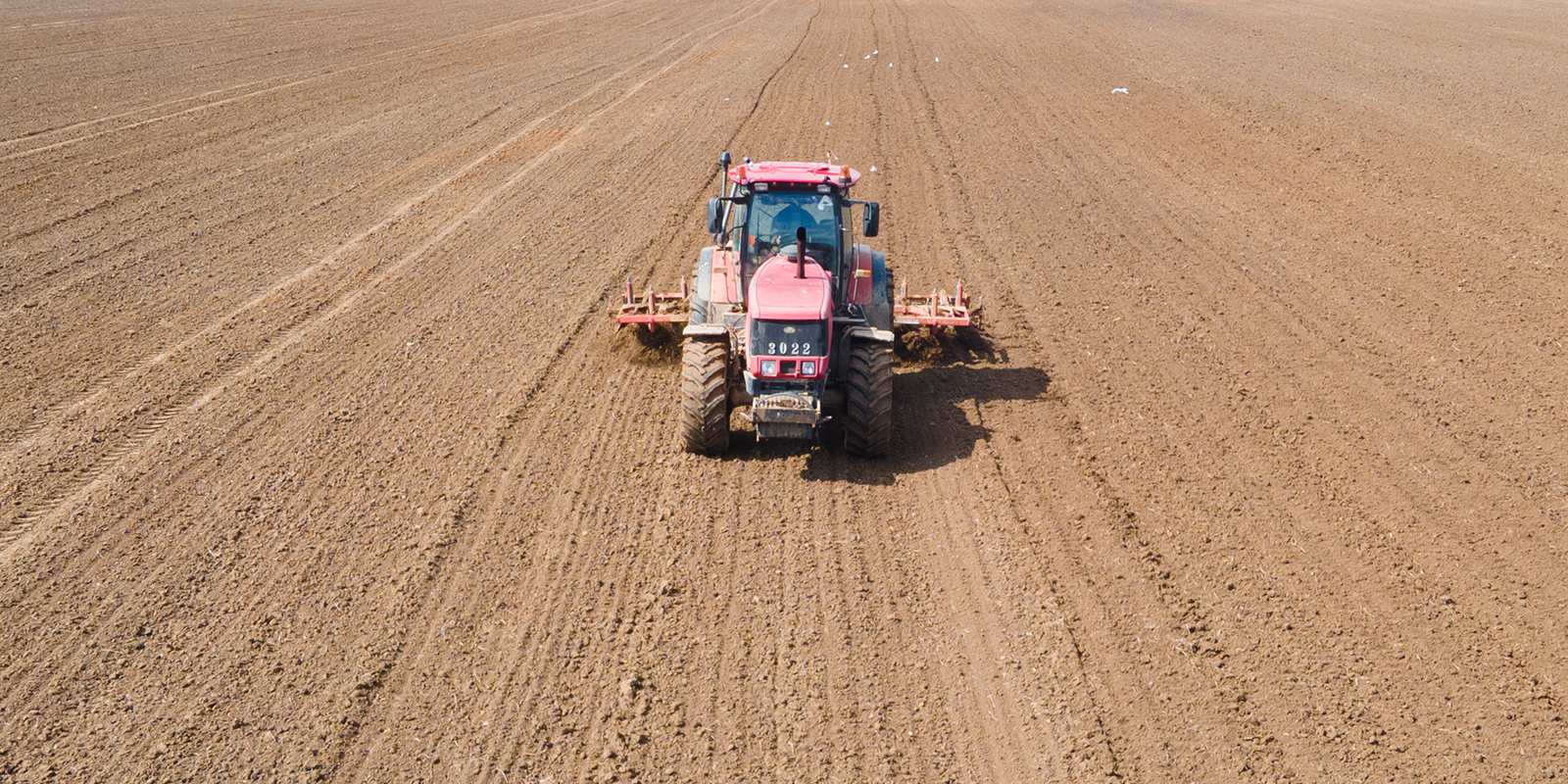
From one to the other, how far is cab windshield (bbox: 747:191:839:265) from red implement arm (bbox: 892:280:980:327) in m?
1.19

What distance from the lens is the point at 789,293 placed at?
28.6ft

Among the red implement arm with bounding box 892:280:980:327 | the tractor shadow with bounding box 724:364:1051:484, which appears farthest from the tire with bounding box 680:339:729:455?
the red implement arm with bounding box 892:280:980:327

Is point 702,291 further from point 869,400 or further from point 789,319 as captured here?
point 869,400

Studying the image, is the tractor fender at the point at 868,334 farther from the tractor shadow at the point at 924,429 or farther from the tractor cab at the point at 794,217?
the tractor shadow at the point at 924,429

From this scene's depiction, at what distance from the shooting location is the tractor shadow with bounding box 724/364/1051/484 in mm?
8969

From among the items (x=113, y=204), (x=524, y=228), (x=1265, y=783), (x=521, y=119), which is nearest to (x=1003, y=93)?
(x=521, y=119)

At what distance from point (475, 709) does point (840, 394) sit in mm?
3893

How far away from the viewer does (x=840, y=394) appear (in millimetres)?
8930

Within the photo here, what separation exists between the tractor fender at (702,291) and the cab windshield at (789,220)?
66cm

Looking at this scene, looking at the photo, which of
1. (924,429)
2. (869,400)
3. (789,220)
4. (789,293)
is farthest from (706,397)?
(924,429)

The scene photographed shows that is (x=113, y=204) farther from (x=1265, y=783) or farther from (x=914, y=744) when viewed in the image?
(x=1265, y=783)

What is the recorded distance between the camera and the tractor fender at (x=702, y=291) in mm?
9875

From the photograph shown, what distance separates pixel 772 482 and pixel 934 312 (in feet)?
10.3

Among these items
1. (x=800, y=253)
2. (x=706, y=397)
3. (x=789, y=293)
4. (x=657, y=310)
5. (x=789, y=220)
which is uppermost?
(x=789, y=220)
